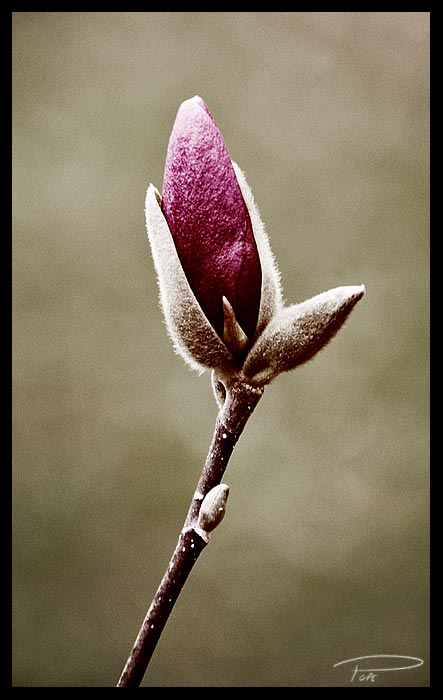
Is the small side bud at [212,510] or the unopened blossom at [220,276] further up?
the unopened blossom at [220,276]

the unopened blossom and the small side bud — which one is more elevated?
Result: the unopened blossom

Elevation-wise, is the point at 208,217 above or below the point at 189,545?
above

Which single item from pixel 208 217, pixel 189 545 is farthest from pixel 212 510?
pixel 208 217

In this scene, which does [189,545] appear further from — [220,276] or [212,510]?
[220,276]
